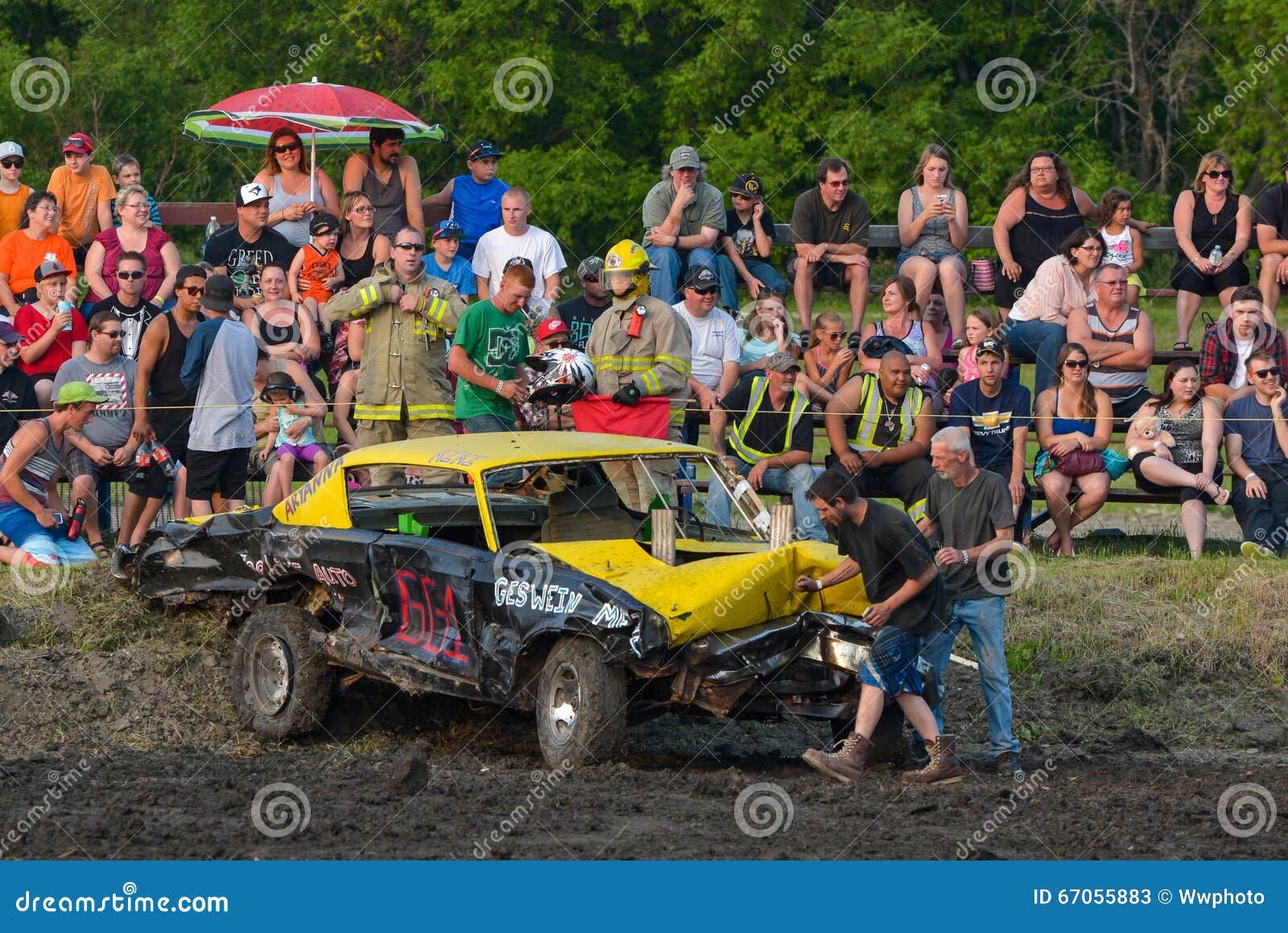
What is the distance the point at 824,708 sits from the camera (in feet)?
34.2

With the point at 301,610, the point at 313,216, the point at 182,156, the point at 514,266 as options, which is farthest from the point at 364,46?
the point at 301,610

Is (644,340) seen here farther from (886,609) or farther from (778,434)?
(886,609)

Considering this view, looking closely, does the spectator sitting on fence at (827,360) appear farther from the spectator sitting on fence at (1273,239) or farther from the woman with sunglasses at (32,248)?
the woman with sunglasses at (32,248)

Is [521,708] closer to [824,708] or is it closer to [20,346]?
[824,708]

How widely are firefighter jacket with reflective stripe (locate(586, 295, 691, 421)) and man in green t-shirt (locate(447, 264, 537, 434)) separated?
63 centimetres

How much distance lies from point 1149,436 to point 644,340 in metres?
4.06

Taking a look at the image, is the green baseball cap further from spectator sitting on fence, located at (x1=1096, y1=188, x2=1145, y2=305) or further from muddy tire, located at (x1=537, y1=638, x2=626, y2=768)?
spectator sitting on fence, located at (x1=1096, y1=188, x2=1145, y2=305)

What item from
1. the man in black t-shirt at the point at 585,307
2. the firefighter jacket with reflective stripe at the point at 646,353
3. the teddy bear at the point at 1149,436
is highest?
the man in black t-shirt at the point at 585,307

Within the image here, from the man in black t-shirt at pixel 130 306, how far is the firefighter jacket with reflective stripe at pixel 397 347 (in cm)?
184

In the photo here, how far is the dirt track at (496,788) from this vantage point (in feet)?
28.3

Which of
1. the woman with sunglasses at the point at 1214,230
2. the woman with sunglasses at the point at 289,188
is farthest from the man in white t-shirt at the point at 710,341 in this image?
the woman with sunglasses at the point at 1214,230

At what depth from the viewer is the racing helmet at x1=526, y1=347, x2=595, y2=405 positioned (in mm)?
13539

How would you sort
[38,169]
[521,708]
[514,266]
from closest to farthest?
1. [521,708]
2. [514,266]
3. [38,169]

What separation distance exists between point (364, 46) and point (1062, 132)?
1231 centimetres
